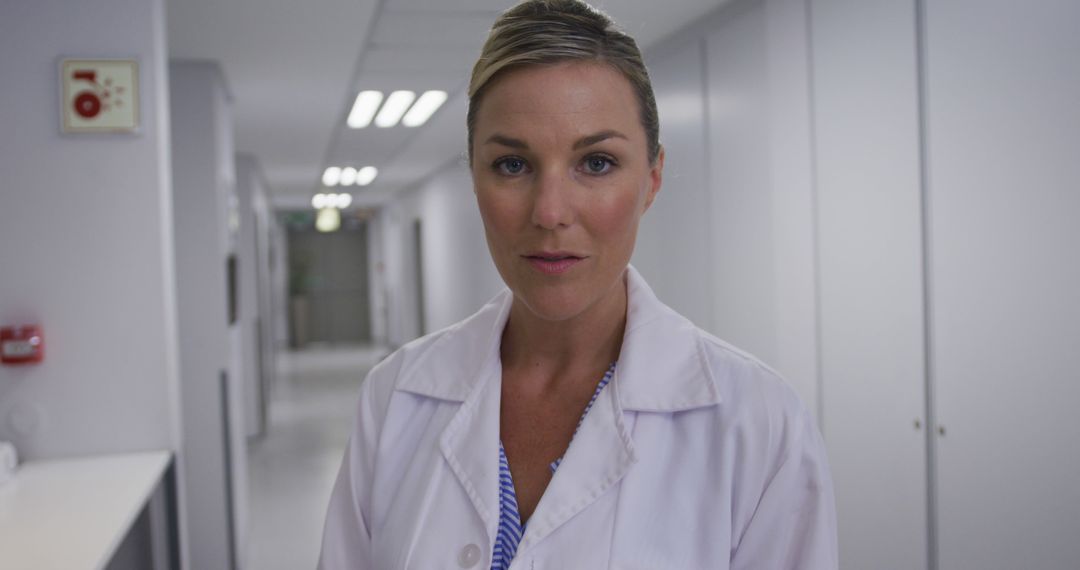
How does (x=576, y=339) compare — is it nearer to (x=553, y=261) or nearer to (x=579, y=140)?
(x=553, y=261)

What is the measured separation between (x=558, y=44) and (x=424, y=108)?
6.30m

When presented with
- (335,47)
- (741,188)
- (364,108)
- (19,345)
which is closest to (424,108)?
(364,108)

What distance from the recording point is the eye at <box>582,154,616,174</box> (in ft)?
4.02

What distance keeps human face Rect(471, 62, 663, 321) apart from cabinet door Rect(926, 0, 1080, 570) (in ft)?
6.30

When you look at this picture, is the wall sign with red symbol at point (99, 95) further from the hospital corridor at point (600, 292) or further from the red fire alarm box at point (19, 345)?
the red fire alarm box at point (19, 345)

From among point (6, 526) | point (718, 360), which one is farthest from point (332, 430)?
point (718, 360)

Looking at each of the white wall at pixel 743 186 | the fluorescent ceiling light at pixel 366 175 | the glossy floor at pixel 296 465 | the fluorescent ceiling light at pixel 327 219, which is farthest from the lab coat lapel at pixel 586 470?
the fluorescent ceiling light at pixel 327 219

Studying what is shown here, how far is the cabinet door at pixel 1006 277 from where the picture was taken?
2.56 metres

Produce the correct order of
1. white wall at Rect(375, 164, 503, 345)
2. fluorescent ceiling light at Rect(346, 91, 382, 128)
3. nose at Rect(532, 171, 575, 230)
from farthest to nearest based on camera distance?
white wall at Rect(375, 164, 503, 345) < fluorescent ceiling light at Rect(346, 91, 382, 128) < nose at Rect(532, 171, 575, 230)

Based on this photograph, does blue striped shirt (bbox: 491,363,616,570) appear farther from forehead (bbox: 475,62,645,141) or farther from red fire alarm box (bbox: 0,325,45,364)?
red fire alarm box (bbox: 0,325,45,364)

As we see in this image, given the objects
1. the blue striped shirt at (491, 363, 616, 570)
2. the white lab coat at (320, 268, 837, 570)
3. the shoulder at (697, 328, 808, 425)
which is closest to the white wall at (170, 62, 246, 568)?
the white lab coat at (320, 268, 837, 570)

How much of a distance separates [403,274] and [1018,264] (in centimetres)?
1444

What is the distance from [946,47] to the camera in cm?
295

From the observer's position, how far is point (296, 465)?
7746 mm
